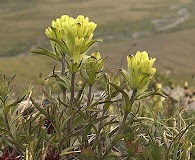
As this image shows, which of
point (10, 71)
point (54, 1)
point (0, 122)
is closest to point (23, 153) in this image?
point (0, 122)

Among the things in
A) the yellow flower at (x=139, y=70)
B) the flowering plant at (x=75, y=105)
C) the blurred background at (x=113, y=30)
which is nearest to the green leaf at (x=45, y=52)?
the flowering plant at (x=75, y=105)

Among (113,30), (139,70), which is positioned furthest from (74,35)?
(113,30)

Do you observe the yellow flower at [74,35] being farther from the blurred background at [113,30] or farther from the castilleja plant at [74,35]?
the blurred background at [113,30]

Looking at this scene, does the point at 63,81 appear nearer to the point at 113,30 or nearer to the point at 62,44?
the point at 62,44

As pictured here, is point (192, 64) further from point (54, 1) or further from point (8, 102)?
point (54, 1)

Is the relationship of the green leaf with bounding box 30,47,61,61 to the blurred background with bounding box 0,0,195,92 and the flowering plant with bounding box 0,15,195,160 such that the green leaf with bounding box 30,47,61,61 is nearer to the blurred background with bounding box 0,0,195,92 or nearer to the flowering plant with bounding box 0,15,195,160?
the flowering plant with bounding box 0,15,195,160

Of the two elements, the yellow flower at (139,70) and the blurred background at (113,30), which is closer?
the yellow flower at (139,70)
